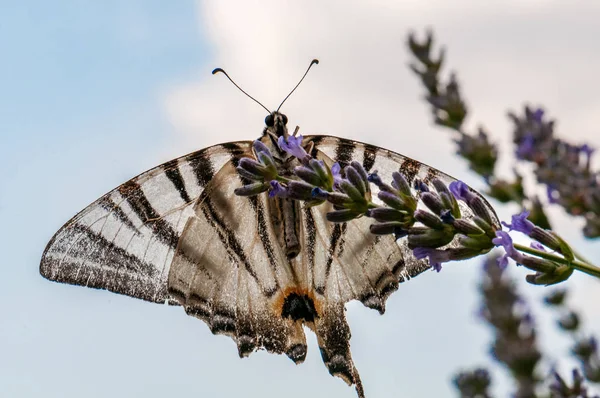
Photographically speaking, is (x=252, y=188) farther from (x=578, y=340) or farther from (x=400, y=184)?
(x=578, y=340)

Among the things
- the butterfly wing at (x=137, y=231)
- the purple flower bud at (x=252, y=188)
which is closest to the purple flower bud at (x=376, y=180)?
the purple flower bud at (x=252, y=188)

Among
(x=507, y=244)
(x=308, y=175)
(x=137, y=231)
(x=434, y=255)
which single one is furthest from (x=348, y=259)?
(x=507, y=244)

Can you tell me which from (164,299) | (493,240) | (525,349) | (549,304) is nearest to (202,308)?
(164,299)

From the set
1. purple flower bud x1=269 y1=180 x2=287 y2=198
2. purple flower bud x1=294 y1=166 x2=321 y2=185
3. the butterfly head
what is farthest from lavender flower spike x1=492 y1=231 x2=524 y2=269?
the butterfly head

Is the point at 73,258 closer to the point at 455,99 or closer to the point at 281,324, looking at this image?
the point at 281,324

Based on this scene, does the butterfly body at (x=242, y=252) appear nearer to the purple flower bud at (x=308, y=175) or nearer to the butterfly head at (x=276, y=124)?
the butterfly head at (x=276, y=124)

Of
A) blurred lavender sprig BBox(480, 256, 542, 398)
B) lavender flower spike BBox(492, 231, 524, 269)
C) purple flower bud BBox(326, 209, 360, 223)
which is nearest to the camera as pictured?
blurred lavender sprig BBox(480, 256, 542, 398)

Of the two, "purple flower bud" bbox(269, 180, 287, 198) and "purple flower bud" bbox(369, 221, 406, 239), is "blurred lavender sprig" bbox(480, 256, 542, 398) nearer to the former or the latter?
"purple flower bud" bbox(369, 221, 406, 239)
